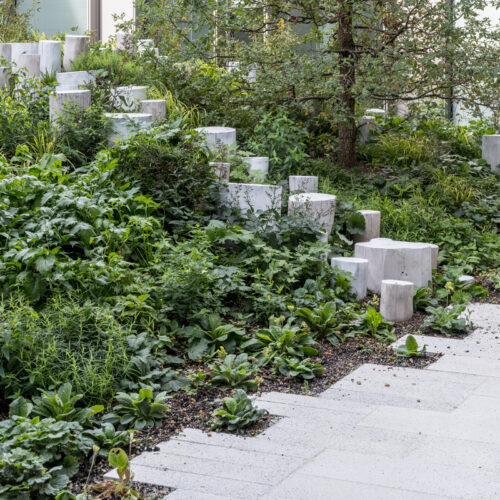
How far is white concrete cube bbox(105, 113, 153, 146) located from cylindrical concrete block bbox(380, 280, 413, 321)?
95.5 inches

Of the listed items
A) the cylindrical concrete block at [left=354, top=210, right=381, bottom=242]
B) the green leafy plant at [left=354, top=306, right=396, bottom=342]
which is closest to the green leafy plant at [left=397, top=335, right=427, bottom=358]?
the green leafy plant at [left=354, top=306, right=396, bottom=342]

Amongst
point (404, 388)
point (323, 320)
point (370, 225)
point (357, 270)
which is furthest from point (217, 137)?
point (404, 388)

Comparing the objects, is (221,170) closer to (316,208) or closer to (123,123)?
(316,208)

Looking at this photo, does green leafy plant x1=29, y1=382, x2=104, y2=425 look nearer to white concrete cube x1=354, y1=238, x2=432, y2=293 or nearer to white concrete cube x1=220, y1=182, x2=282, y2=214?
white concrete cube x1=220, y1=182, x2=282, y2=214

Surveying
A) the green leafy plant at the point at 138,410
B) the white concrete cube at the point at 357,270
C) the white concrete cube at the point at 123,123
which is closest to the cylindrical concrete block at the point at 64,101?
the white concrete cube at the point at 123,123

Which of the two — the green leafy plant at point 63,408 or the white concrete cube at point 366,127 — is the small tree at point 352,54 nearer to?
the white concrete cube at point 366,127

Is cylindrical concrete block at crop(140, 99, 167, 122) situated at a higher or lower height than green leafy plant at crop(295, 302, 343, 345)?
higher

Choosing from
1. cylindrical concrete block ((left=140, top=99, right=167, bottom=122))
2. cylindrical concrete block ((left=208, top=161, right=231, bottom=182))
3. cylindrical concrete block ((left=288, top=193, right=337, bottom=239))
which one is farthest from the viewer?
cylindrical concrete block ((left=140, top=99, right=167, bottom=122))

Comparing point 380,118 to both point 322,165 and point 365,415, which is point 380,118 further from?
point 365,415

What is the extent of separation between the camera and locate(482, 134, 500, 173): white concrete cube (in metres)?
8.29

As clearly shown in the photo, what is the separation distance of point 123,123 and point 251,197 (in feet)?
4.38

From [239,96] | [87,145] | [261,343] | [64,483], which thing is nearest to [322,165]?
[239,96]

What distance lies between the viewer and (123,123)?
6492mm

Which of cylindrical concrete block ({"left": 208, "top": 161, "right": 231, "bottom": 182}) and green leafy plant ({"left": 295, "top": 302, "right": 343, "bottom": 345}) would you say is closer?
green leafy plant ({"left": 295, "top": 302, "right": 343, "bottom": 345})
